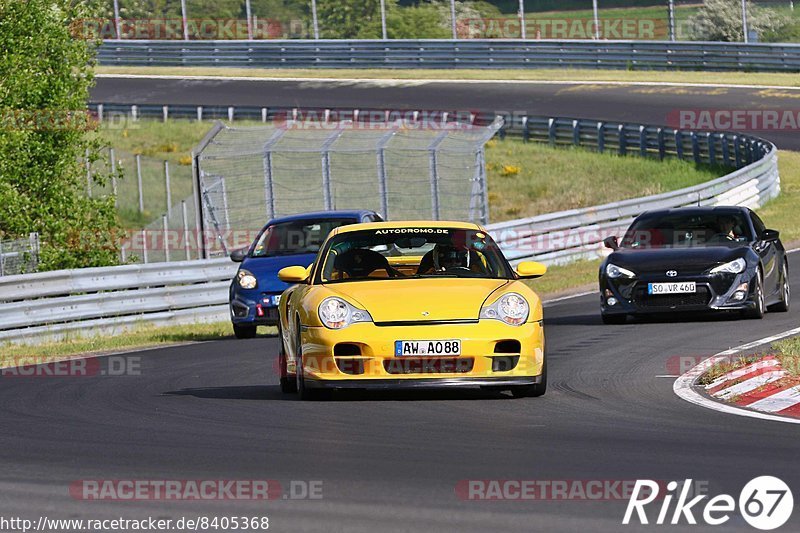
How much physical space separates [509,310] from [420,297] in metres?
0.61

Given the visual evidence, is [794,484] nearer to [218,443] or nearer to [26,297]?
[218,443]

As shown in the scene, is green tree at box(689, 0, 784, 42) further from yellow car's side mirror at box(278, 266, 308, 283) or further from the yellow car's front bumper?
the yellow car's front bumper

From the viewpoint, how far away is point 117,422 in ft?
33.9

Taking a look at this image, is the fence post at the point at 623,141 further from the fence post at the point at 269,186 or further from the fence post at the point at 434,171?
the fence post at the point at 269,186

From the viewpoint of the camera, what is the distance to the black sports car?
1655 centimetres

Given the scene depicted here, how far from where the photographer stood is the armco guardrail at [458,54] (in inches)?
2004

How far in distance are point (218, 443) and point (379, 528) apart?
8.91ft

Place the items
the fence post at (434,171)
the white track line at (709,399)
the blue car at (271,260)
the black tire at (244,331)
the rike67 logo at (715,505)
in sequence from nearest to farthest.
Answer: the rike67 logo at (715,505)
the white track line at (709,399)
the blue car at (271,260)
the black tire at (244,331)
the fence post at (434,171)

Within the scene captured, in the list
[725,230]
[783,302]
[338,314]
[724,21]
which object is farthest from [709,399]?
[724,21]

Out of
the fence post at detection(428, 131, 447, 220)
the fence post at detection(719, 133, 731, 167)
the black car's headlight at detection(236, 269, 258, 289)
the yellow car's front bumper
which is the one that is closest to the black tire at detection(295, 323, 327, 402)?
the yellow car's front bumper

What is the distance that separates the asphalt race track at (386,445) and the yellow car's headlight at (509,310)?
566 millimetres

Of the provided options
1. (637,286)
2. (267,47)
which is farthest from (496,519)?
(267,47)

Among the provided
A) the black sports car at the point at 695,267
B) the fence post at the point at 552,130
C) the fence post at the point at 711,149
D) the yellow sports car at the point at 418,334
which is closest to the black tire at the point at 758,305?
the black sports car at the point at 695,267

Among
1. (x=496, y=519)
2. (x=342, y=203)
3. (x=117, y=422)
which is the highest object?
(x=496, y=519)
